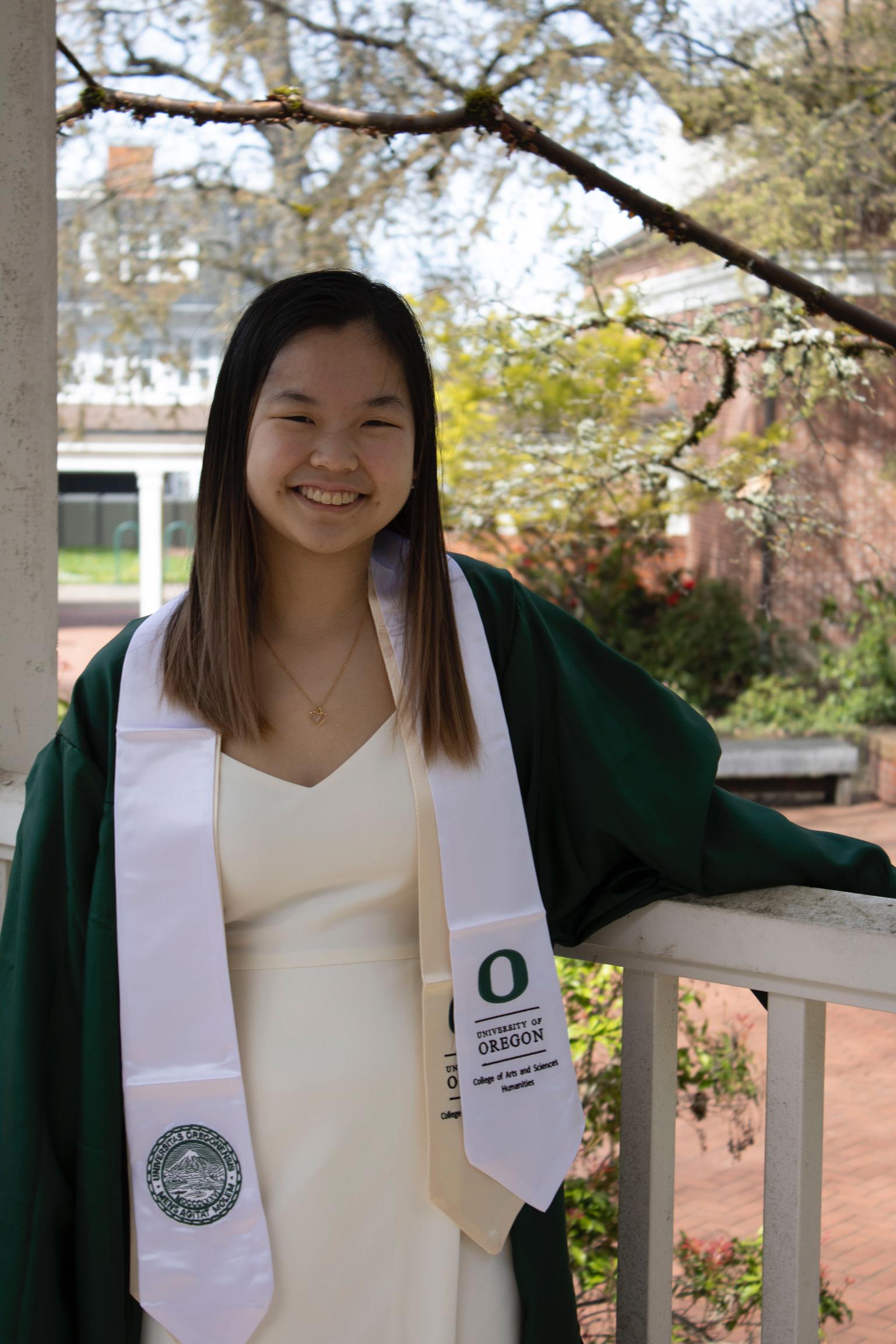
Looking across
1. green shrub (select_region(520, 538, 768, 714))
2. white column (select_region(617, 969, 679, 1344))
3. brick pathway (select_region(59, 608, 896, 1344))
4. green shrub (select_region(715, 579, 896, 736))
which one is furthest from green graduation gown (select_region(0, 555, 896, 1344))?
green shrub (select_region(520, 538, 768, 714))

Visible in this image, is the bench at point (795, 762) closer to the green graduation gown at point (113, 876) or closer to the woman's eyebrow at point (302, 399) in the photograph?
the green graduation gown at point (113, 876)

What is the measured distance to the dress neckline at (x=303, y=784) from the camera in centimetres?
149

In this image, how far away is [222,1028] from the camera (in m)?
1.49

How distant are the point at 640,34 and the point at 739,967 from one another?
9735mm

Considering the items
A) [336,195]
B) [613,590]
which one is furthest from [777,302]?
[613,590]

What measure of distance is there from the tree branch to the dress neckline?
1.62 metres

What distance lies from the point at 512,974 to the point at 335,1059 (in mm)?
237

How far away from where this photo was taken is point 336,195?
36.3 feet

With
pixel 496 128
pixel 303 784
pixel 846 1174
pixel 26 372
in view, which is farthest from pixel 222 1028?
pixel 846 1174

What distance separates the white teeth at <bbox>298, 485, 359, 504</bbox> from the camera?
150 centimetres

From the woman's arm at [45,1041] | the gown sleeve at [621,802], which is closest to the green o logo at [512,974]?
the gown sleeve at [621,802]

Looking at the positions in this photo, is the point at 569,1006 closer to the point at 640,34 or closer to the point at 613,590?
the point at 640,34

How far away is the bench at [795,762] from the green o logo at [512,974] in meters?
9.06

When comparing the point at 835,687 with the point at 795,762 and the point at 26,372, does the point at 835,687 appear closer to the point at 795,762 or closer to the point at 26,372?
the point at 795,762
